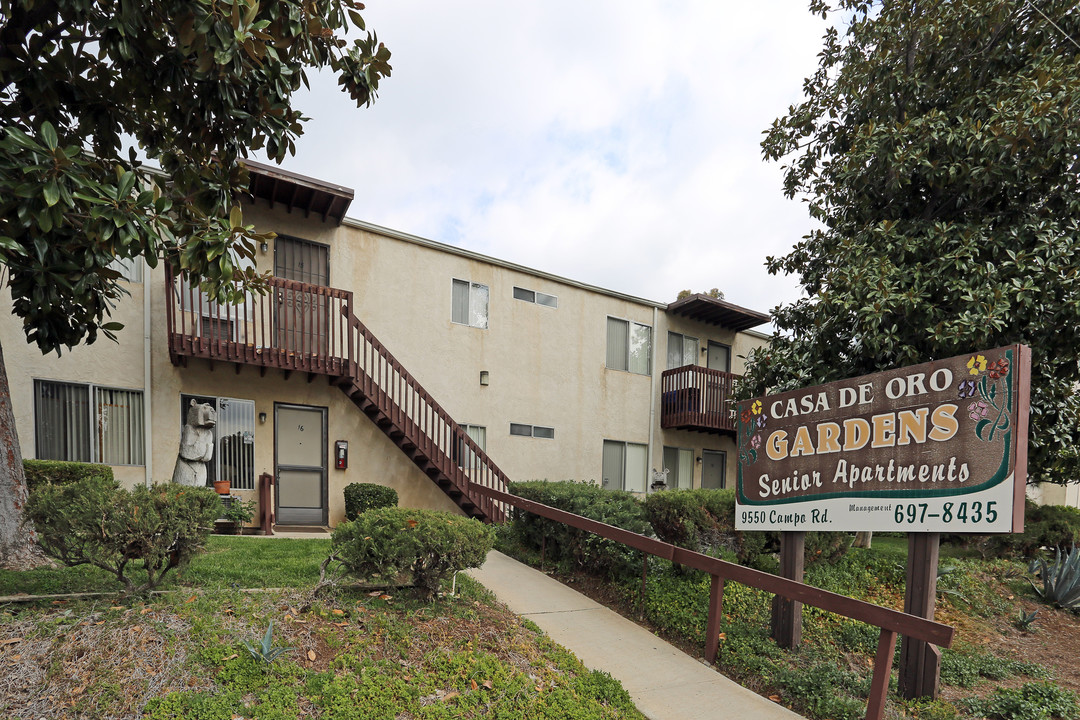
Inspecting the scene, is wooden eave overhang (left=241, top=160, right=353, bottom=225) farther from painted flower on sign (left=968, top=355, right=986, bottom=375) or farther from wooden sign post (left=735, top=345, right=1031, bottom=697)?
painted flower on sign (left=968, top=355, right=986, bottom=375)

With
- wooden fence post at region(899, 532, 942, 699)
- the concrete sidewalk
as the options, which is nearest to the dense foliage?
wooden fence post at region(899, 532, 942, 699)

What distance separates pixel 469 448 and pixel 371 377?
233 centimetres

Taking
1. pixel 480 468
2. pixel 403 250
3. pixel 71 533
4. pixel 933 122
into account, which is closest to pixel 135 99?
pixel 71 533

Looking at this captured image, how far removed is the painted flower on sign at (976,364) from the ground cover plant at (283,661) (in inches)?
150

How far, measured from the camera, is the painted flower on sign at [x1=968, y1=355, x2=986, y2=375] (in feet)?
15.7

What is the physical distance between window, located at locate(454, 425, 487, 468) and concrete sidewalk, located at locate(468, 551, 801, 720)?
13.3 feet

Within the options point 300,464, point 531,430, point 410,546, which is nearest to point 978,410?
point 410,546

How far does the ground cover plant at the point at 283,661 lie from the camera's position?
3717 millimetres

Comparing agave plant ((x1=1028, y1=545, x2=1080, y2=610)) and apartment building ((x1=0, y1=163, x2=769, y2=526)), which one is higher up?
apartment building ((x1=0, y1=163, x2=769, y2=526))

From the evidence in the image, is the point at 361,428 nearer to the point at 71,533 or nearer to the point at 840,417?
the point at 71,533

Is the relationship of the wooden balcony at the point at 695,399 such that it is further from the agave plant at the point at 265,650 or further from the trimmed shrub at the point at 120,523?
the agave plant at the point at 265,650

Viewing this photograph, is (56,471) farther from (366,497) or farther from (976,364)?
(976,364)

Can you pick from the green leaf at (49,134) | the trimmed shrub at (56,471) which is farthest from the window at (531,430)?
the green leaf at (49,134)

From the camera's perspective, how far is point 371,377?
10922 millimetres
